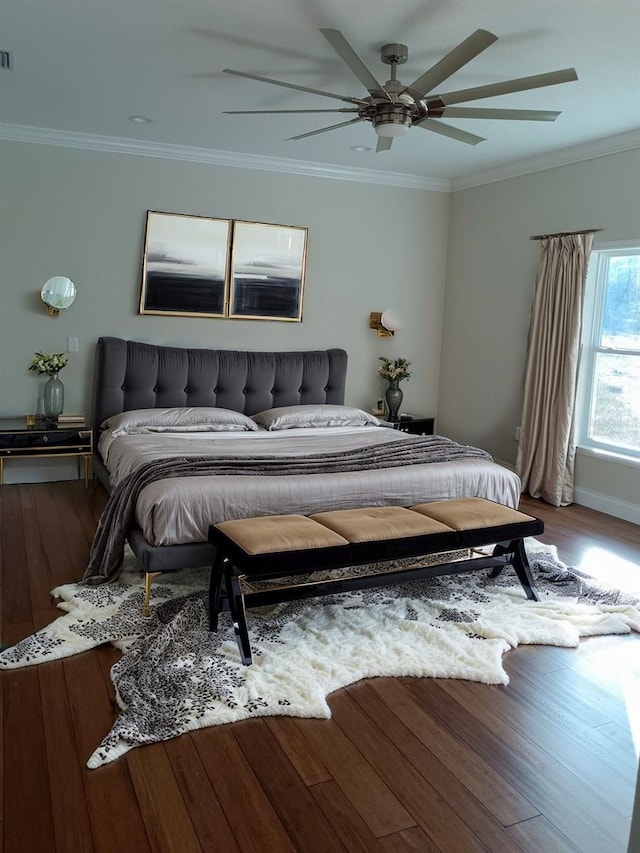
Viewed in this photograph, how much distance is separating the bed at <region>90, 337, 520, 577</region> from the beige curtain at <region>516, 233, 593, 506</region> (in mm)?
1239

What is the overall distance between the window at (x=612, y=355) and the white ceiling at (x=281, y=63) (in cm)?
87

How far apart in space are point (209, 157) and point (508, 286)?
2683mm

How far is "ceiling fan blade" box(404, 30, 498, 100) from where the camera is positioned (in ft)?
8.26

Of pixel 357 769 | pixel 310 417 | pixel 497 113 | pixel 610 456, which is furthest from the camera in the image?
pixel 310 417

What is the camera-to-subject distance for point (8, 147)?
4.95 metres

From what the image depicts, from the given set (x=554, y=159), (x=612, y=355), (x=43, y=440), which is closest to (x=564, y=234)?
(x=554, y=159)

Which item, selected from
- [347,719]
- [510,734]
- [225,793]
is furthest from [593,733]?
[225,793]

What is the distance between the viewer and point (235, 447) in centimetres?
423

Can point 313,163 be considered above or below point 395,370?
above

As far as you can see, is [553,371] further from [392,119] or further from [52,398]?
[52,398]

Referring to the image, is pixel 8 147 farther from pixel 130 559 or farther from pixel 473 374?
pixel 473 374

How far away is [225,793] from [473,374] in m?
4.88

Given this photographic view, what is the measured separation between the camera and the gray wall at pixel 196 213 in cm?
511

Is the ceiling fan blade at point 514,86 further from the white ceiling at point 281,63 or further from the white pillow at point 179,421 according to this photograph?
the white pillow at point 179,421
